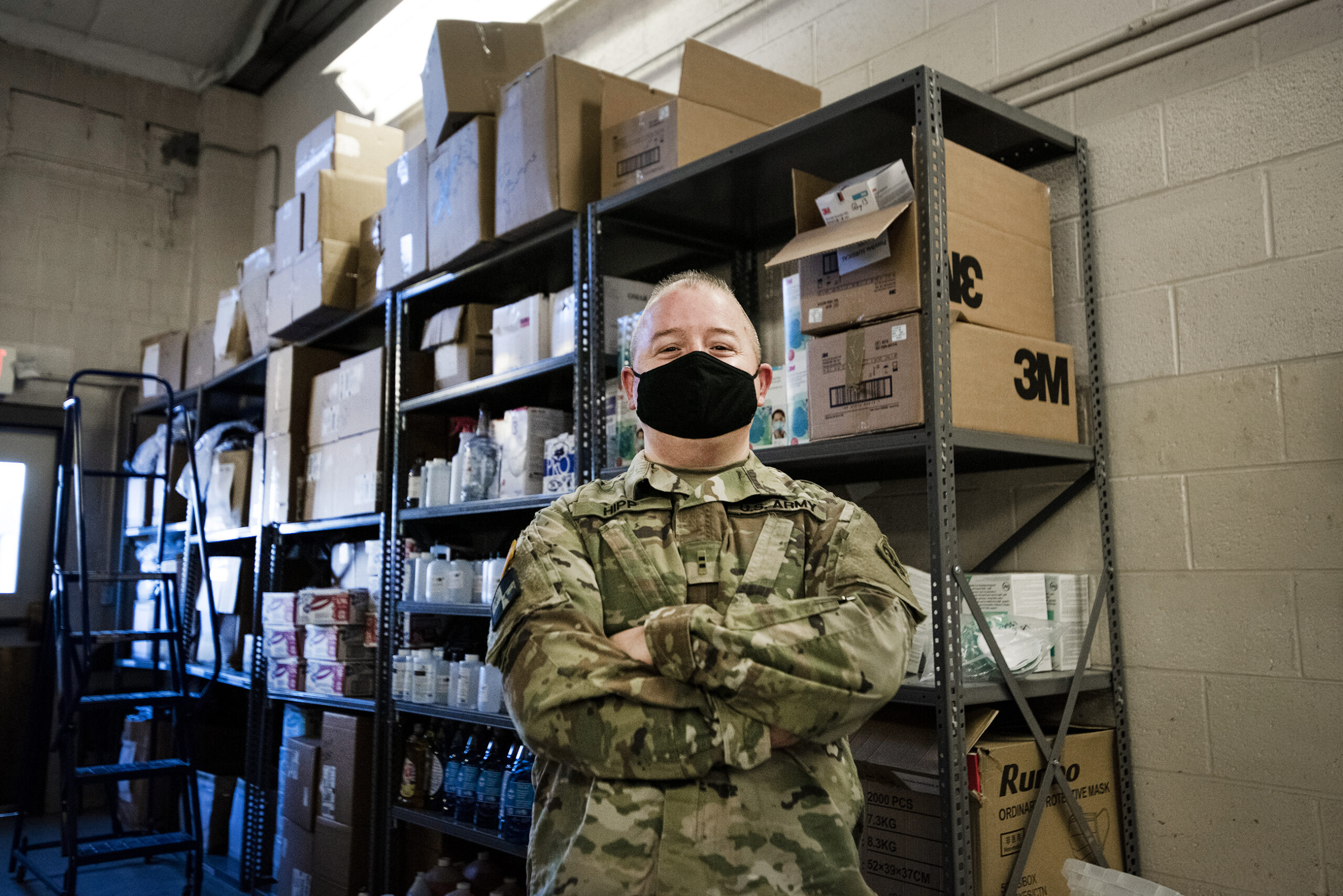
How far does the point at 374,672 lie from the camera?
3.71 m

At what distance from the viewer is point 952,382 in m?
1.98

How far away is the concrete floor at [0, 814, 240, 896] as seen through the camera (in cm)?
418

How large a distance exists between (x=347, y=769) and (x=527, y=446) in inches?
56.1

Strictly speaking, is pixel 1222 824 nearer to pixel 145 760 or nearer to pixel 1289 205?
pixel 1289 205

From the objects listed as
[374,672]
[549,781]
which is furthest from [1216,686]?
[374,672]

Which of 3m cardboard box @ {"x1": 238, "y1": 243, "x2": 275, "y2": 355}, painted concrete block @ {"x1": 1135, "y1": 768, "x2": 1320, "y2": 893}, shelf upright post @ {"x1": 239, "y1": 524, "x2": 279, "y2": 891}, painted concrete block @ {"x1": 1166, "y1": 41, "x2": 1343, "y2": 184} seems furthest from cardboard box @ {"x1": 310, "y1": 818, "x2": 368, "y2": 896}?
painted concrete block @ {"x1": 1166, "y1": 41, "x2": 1343, "y2": 184}

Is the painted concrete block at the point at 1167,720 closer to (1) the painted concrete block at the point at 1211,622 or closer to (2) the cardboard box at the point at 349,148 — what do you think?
(1) the painted concrete block at the point at 1211,622

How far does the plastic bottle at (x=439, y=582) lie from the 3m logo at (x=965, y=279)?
6.17 ft

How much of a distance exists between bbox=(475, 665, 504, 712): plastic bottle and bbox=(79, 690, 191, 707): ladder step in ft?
6.38

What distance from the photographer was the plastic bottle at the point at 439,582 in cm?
322

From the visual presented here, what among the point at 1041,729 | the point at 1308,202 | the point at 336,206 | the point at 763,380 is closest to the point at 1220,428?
the point at 1308,202

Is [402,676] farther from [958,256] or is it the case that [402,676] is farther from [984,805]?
[958,256]

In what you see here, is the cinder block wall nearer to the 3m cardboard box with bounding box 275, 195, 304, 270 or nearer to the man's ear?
the man's ear

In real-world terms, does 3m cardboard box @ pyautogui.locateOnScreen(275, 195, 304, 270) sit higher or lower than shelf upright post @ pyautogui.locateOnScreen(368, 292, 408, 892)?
higher
